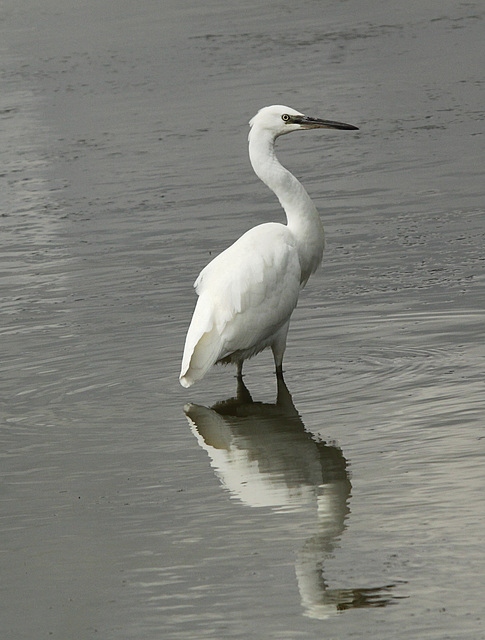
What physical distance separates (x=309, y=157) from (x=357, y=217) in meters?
2.69

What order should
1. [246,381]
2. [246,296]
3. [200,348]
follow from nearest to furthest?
[200,348], [246,296], [246,381]

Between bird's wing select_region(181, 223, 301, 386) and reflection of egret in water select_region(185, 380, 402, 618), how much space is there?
1.16ft

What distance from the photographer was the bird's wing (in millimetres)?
7617

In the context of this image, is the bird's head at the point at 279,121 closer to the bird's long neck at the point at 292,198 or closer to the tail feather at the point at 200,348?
the bird's long neck at the point at 292,198

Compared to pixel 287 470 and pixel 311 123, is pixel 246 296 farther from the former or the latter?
pixel 287 470

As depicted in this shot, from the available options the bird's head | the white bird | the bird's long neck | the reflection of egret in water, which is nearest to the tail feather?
the white bird

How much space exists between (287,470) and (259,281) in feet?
6.07

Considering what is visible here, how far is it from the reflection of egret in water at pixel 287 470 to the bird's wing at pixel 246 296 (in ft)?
1.16

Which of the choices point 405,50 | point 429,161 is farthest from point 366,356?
point 405,50

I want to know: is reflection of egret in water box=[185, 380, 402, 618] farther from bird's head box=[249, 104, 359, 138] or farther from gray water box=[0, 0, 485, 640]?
bird's head box=[249, 104, 359, 138]

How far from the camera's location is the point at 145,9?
83.4ft

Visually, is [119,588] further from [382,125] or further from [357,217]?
[382,125]

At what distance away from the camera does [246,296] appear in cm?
778

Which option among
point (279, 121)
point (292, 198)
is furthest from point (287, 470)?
point (279, 121)
